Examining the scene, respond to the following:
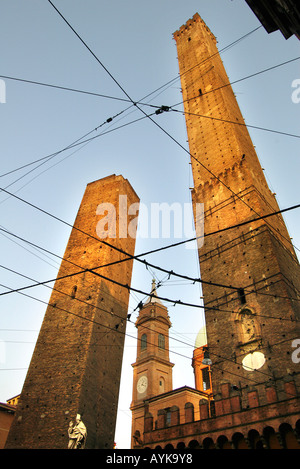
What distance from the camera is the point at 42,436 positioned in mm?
12234

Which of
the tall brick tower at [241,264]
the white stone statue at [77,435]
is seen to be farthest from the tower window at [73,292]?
the tall brick tower at [241,264]

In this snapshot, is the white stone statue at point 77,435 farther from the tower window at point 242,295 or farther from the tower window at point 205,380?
the tower window at point 205,380

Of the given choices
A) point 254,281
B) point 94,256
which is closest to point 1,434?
point 94,256

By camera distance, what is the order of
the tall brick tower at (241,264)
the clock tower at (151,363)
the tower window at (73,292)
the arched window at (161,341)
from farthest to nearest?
the arched window at (161,341) < the clock tower at (151,363) < the tower window at (73,292) < the tall brick tower at (241,264)

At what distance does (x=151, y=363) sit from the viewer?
2755 centimetres

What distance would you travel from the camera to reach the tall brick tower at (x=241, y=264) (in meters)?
11.5

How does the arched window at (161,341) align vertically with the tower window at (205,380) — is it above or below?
above

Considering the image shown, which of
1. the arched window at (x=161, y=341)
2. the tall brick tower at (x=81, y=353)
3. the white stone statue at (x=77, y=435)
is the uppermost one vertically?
the arched window at (x=161, y=341)

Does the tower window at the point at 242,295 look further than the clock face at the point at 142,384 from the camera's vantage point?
No

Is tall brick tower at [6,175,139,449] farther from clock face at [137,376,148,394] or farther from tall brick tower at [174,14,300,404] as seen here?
clock face at [137,376,148,394]

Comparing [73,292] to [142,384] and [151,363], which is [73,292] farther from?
[142,384]

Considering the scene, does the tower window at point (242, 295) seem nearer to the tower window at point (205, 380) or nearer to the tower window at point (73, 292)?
the tower window at point (73, 292)

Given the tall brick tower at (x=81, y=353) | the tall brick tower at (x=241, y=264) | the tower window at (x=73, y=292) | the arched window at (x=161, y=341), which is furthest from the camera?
the arched window at (x=161, y=341)
